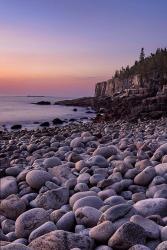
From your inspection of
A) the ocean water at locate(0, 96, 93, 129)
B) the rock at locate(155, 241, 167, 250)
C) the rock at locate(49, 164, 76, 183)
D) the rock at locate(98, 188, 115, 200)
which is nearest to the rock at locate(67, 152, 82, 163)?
the rock at locate(49, 164, 76, 183)

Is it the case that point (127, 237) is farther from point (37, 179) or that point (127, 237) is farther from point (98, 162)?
point (98, 162)

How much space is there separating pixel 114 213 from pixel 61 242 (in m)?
0.66

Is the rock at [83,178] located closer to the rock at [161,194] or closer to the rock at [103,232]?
the rock at [161,194]

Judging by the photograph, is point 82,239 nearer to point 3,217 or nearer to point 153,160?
point 3,217

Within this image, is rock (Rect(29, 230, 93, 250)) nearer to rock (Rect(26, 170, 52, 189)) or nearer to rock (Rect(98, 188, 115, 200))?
rock (Rect(98, 188, 115, 200))

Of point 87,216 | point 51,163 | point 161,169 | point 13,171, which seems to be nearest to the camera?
point 87,216

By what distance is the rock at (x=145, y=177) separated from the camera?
199 inches

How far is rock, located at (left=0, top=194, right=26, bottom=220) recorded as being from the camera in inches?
182

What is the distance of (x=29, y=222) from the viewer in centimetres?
402

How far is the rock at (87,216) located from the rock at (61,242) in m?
0.46

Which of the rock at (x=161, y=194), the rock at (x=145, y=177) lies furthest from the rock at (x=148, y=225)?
the rock at (x=145, y=177)

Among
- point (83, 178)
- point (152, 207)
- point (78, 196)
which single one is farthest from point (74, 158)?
point (152, 207)

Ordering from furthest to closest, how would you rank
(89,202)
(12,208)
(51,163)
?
(51,163) → (12,208) → (89,202)

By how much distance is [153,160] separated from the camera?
20.4 feet
